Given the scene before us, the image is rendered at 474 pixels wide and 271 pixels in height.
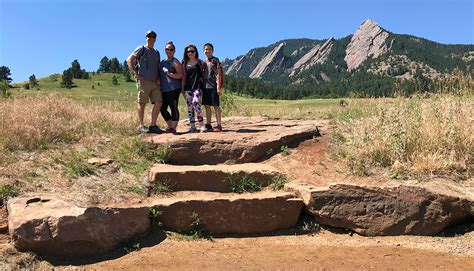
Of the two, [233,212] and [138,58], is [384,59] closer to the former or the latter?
A: [138,58]

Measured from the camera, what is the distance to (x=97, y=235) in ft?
16.9

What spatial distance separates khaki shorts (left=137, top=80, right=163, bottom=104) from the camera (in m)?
8.30

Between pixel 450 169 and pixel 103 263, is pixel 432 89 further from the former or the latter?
pixel 103 263

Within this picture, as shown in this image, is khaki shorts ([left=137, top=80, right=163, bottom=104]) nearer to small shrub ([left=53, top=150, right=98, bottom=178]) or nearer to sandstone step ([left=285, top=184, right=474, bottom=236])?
small shrub ([left=53, top=150, right=98, bottom=178])

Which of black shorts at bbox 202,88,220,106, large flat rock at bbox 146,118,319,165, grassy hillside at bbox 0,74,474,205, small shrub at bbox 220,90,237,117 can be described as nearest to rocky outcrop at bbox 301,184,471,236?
grassy hillside at bbox 0,74,474,205

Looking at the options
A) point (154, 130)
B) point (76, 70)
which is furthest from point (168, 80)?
point (76, 70)

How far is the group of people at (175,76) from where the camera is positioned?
8141 mm

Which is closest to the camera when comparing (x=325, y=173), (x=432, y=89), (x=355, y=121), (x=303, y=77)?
(x=325, y=173)

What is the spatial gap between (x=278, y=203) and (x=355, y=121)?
3.29m

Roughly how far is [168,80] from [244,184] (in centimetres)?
304

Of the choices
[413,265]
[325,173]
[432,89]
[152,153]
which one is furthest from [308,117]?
[413,265]

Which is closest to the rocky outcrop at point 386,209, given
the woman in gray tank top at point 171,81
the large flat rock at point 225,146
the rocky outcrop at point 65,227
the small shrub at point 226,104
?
the large flat rock at point 225,146

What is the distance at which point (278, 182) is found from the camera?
6484 millimetres

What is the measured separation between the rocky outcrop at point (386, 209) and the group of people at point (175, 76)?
3.13 meters
